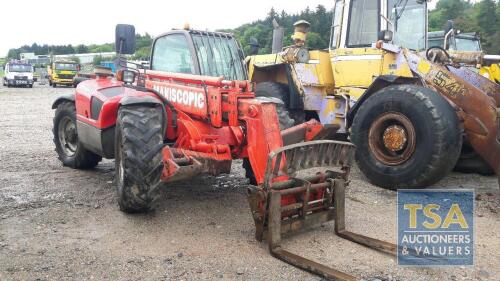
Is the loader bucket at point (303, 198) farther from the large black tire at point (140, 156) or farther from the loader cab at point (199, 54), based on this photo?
the loader cab at point (199, 54)

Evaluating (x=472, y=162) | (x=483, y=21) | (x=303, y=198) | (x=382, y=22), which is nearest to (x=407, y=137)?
(x=472, y=162)

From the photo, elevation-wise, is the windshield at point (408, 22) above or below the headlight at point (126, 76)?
above

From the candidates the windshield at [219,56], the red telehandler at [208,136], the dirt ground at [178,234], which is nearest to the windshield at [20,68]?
the dirt ground at [178,234]

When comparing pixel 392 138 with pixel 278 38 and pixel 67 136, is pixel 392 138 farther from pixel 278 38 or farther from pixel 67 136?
pixel 67 136

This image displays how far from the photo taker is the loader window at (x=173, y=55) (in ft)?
18.2

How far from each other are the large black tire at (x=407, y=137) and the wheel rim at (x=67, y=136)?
4.32 meters

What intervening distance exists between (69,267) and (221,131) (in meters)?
2.19

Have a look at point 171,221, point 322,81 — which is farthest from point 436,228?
point 322,81

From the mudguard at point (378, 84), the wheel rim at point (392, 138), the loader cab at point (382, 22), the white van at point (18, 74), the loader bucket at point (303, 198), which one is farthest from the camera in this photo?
the white van at point (18, 74)

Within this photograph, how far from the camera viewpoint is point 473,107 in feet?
20.7

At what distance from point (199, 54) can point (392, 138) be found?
117 inches

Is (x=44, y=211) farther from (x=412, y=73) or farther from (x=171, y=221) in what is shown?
(x=412, y=73)

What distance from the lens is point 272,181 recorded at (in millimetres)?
4301
